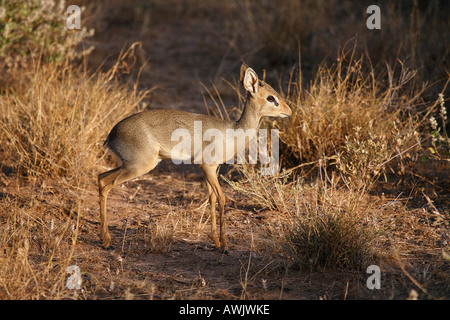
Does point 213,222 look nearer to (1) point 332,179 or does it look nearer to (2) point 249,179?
(2) point 249,179

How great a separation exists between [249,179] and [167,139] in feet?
3.35

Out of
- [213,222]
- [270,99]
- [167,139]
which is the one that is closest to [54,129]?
[167,139]

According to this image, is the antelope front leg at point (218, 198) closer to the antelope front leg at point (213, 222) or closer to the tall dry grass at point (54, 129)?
the antelope front leg at point (213, 222)

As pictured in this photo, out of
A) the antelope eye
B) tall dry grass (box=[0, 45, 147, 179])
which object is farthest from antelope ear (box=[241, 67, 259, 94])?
tall dry grass (box=[0, 45, 147, 179])

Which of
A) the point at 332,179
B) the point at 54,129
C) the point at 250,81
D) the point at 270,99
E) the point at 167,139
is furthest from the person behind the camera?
the point at 54,129

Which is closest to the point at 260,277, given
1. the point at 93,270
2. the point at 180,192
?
the point at 93,270

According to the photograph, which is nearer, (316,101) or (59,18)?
(316,101)

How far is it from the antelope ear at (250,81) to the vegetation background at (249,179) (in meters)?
0.87

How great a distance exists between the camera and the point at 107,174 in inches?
192

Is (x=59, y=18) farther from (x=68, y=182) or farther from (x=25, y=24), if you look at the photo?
(x=68, y=182)

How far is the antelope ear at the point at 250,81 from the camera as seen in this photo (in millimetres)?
4902

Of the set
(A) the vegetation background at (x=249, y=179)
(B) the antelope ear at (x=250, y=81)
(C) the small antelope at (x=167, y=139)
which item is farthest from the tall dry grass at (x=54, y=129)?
(B) the antelope ear at (x=250, y=81)

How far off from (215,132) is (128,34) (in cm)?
637

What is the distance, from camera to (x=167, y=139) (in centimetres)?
477
